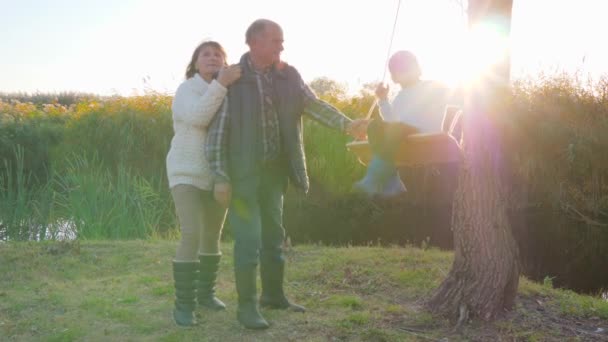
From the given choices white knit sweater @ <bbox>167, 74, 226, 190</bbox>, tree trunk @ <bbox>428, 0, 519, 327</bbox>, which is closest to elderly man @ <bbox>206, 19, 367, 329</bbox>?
white knit sweater @ <bbox>167, 74, 226, 190</bbox>

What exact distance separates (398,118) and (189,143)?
4.65 feet

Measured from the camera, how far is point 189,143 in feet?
14.2

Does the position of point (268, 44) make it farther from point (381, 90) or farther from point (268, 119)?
point (381, 90)

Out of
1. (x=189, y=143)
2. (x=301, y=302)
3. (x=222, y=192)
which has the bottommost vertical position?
(x=301, y=302)

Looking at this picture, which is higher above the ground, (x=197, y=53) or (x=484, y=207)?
(x=197, y=53)

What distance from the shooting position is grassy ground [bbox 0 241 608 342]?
177 inches

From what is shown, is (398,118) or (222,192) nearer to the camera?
(222,192)

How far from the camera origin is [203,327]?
451 cm

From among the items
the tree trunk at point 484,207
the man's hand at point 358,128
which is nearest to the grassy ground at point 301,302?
the tree trunk at point 484,207

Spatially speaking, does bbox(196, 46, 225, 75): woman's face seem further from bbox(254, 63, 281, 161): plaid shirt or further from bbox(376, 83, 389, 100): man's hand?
bbox(376, 83, 389, 100): man's hand

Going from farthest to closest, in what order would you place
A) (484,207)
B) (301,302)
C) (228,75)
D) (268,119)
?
(301,302)
(484,207)
(268,119)
(228,75)

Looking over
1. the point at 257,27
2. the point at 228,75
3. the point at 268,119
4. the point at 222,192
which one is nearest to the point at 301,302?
the point at 222,192

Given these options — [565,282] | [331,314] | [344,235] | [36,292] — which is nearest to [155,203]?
[344,235]

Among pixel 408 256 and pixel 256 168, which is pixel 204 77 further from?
pixel 408 256
